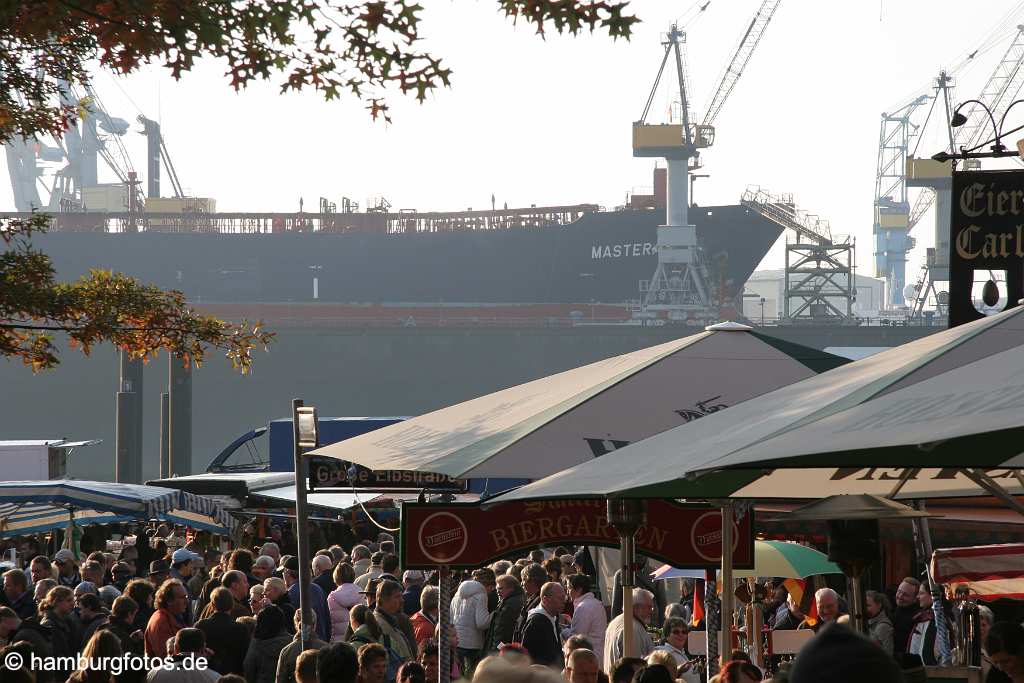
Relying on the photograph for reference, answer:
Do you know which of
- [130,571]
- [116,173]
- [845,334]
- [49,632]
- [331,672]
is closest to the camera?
[331,672]

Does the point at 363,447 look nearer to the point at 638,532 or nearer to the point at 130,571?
the point at 638,532

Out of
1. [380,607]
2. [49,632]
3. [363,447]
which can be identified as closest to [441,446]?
[363,447]

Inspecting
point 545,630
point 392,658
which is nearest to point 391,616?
point 392,658

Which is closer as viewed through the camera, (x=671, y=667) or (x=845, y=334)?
(x=671, y=667)

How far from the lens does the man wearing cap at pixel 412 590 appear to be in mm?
10297

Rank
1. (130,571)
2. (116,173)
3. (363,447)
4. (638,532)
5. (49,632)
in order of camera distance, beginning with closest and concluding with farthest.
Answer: (638,532) < (363,447) < (49,632) < (130,571) < (116,173)

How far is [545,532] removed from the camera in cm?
606

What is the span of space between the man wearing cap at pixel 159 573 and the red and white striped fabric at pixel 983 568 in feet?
21.3

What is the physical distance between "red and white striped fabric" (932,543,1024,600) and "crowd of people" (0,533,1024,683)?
0.60 ft

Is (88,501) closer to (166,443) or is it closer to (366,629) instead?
(366,629)

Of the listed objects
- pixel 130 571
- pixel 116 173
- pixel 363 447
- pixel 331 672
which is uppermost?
pixel 116 173

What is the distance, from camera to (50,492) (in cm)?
1386

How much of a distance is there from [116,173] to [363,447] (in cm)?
10891

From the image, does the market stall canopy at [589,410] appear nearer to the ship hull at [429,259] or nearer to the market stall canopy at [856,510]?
the market stall canopy at [856,510]
